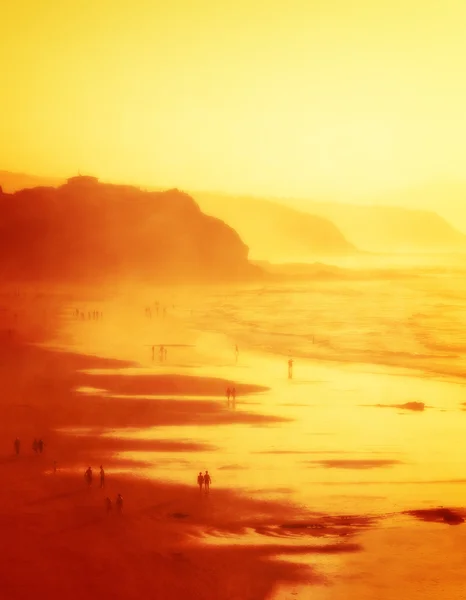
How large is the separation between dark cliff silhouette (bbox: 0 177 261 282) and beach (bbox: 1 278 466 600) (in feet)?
0.98

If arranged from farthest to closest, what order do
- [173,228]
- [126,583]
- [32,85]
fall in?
[173,228] < [32,85] < [126,583]

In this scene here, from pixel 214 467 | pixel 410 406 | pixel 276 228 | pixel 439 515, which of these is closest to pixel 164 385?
pixel 214 467

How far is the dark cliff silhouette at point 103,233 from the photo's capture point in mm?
5406

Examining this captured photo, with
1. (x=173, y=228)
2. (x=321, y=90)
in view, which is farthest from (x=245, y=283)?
(x=321, y=90)

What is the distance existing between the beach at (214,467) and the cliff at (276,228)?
778mm

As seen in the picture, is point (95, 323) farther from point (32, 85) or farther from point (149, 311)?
point (32, 85)

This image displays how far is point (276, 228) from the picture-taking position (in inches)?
220

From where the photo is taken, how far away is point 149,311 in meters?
5.45

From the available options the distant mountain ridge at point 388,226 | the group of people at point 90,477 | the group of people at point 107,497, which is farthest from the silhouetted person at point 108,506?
the distant mountain ridge at point 388,226

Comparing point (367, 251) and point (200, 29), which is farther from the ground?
point (200, 29)

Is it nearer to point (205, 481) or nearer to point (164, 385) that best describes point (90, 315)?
point (164, 385)

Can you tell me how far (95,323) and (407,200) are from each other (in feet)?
8.02

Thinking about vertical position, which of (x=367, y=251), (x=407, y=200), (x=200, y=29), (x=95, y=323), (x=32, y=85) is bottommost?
(x=95, y=323)

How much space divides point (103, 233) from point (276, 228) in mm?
1260
